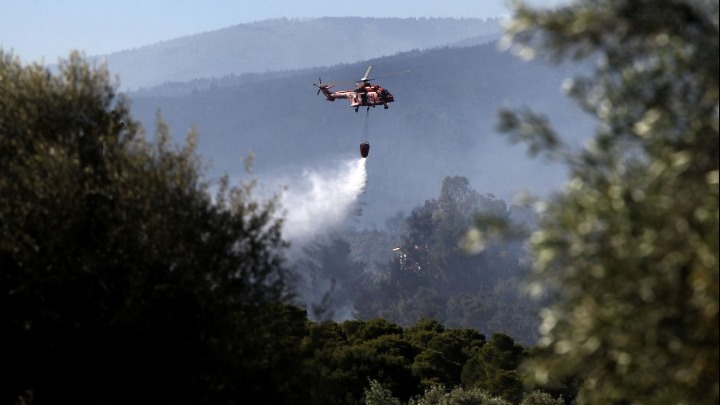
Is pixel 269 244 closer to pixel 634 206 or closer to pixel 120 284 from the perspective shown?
pixel 120 284

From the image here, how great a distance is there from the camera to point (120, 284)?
2259cm

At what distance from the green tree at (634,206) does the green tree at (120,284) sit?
8.80 meters

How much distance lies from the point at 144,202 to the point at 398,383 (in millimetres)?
55559

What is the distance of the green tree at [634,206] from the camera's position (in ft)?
43.4

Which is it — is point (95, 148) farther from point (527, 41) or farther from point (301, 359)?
point (527, 41)

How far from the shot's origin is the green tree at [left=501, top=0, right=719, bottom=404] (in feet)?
43.4

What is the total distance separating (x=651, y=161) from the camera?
47.6 ft

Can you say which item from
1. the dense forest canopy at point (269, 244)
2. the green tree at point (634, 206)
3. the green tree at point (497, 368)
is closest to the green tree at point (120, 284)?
the dense forest canopy at point (269, 244)

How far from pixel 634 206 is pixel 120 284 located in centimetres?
1200

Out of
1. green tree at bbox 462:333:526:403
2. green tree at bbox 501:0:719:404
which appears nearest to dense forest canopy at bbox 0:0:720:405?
green tree at bbox 501:0:719:404

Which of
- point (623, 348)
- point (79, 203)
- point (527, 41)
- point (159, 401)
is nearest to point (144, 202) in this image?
point (79, 203)

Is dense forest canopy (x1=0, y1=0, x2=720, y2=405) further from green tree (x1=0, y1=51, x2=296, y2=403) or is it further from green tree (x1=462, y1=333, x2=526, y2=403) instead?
green tree (x1=462, y1=333, x2=526, y2=403)

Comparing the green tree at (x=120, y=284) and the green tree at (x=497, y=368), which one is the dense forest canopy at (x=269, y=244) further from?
the green tree at (x=497, y=368)

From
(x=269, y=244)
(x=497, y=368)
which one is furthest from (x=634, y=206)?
(x=497, y=368)
